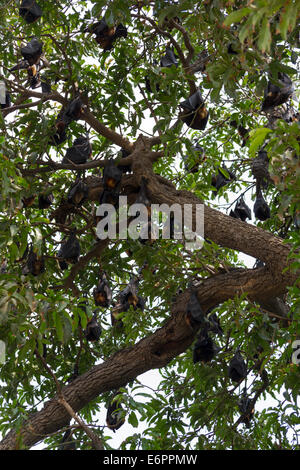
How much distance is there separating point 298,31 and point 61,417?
9.83 feet

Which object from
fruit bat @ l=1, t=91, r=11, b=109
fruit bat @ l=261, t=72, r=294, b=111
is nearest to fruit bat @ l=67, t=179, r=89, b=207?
fruit bat @ l=1, t=91, r=11, b=109

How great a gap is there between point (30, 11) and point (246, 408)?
11.3 feet

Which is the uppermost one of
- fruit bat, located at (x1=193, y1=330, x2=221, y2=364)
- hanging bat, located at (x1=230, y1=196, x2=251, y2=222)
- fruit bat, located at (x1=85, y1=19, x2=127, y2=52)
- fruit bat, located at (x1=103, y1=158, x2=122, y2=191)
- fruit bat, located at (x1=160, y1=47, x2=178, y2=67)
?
fruit bat, located at (x1=160, y1=47, x2=178, y2=67)

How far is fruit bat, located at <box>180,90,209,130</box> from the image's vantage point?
470cm

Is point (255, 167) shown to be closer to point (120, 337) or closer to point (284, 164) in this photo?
point (120, 337)

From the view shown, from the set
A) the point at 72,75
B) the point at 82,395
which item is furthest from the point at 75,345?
the point at 72,75

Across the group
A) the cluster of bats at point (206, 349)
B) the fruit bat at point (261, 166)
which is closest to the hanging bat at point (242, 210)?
the fruit bat at point (261, 166)

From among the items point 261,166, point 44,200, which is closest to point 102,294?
point 44,200

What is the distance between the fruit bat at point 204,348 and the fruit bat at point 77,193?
136 cm

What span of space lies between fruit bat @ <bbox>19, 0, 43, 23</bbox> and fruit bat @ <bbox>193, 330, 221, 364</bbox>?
8.77 feet

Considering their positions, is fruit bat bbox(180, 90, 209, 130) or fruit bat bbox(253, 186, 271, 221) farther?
fruit bat bbox(253, 186, 271, 221)

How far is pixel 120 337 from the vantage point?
245 inches

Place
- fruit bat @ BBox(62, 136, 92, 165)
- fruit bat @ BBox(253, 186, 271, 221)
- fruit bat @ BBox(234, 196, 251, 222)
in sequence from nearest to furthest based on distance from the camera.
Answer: fruit bat @ BBox(62, 136, 92, 165)
fruit bat @ BBox(253, 186, 271, 221)
fruit bat @ BBox(234, 196, 251, 222)

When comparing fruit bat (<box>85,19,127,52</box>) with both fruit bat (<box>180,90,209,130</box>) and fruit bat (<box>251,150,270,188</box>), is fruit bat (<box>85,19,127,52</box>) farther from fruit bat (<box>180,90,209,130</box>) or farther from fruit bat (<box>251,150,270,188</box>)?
fruit bat (<box>251,150,270,188</box>)
